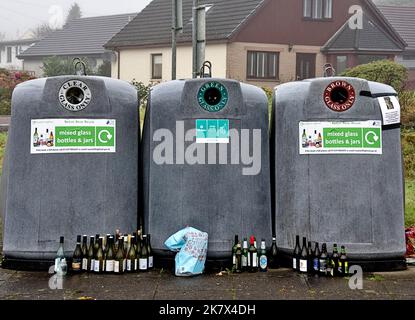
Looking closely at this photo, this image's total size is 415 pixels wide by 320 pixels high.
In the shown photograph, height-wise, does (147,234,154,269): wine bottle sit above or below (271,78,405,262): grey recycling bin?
below

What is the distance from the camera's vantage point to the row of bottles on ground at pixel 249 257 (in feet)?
19.1

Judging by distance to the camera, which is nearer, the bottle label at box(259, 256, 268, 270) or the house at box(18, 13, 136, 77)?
the bottle label at box(259, 256, 268, 270)

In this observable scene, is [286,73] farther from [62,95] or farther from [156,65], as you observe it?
[62,95]

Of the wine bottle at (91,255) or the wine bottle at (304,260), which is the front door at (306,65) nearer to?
the wine bottle at (304,260)

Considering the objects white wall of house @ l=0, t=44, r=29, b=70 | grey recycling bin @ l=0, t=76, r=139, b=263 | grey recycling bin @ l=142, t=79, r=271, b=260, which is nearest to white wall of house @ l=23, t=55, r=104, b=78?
white wall of house @ l=0, t=44, r=29, b=70

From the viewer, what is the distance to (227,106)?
5945 mm

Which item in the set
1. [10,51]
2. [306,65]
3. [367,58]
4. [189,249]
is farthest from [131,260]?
[10,51]

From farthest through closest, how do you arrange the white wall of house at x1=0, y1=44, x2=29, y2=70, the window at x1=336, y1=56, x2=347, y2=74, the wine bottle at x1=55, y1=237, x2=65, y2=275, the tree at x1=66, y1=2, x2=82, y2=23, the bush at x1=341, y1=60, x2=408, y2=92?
the tree at x1=66, y1=2, x2=82, y2=23 → the white wall of house at x1=0, y1=44, x2=29, y2=70 → the window at x1=336, y1=56, x2=347, y2=74 → the bush at x1=341, y1=60, x2=408, y2=92 → the wine bottle at x1=55, y1=237, x2=65, y2=275

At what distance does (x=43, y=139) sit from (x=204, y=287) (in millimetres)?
1946

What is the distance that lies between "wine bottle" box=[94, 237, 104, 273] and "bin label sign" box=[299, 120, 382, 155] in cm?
207

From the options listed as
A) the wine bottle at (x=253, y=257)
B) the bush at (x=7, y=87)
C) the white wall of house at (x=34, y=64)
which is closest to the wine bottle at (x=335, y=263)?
the wine bottle at (x=253, y=257)

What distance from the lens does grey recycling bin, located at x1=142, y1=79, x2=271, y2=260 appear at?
19.4ft

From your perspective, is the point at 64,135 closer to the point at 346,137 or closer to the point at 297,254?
the point at 297,254

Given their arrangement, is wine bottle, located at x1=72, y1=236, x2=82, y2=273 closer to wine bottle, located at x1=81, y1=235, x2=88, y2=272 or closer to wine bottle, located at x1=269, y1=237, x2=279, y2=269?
wine bottle, located at x1=81, y1=235, x2=88, y2=272
